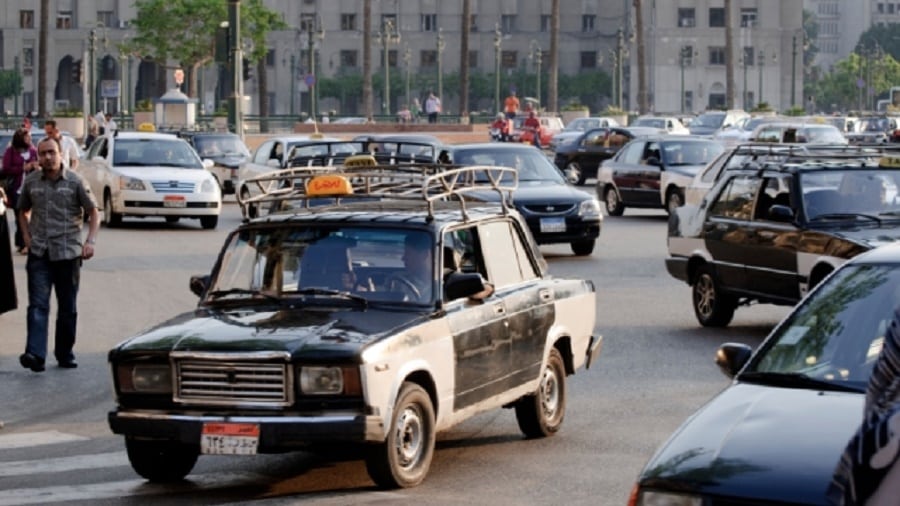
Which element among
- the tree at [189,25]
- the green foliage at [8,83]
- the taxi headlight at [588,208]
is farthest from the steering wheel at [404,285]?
the green foliage at [8,83]

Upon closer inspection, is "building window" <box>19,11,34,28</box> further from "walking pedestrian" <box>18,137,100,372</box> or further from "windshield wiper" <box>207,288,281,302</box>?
"windshield wiper" <box>207,288,281,302</box>

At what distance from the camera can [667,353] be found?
16.5m

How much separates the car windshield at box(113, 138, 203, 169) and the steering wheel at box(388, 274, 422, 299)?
22.9m

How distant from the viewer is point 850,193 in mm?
17156

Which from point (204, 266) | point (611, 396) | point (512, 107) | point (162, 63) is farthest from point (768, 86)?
point (611, 396)

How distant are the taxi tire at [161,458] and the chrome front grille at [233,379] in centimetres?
52

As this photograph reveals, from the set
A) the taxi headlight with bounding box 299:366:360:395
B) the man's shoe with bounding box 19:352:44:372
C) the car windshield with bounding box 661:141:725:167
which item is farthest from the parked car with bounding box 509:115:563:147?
the taxi headlight with bounding box 299:366:360:395

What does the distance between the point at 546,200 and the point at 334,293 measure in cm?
1612

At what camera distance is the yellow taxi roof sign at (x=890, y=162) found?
1733cm

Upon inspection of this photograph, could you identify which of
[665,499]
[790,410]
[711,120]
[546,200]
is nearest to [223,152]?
[546,200]

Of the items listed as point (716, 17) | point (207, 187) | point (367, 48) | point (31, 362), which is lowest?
point (31, 362)

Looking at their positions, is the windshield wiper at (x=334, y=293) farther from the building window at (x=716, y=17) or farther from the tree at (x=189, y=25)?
the building window at (x=716, y=17)

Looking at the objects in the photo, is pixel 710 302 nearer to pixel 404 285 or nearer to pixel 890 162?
pixel 890 162

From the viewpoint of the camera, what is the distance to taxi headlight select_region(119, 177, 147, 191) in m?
32.2
